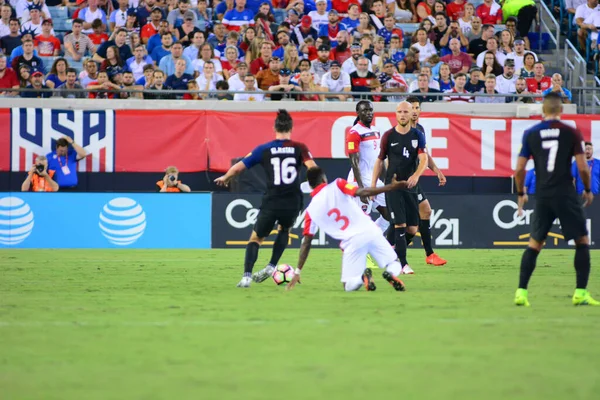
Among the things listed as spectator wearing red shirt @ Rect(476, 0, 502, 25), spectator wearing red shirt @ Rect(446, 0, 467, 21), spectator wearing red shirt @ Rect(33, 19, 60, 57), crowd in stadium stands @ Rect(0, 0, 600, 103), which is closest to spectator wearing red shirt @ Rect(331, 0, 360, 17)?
crowd in stadium stands @ Rect(0, 0, 600, 103)

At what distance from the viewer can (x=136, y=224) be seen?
21.0 metres

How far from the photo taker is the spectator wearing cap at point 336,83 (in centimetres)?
2258

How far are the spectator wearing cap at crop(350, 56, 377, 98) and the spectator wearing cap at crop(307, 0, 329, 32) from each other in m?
2.24

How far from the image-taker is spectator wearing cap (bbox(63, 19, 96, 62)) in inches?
898

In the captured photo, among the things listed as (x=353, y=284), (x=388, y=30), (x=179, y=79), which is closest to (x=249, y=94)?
(x=179, y=79)

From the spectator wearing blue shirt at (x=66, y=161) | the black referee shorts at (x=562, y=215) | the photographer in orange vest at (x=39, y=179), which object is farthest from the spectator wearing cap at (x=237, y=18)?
the black referee shorts at (x=562, y=215)

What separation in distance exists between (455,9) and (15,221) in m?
12.3

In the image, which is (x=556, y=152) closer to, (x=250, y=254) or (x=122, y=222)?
(x=250, y=254)

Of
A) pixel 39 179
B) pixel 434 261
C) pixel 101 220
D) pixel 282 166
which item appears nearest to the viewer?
pixel 282 166

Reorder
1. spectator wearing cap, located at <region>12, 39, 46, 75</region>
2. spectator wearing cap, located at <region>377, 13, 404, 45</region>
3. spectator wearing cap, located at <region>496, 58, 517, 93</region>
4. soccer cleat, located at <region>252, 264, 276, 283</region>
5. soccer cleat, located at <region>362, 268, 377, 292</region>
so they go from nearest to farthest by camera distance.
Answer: soccer cleat, located at <region>362, 268, 377, 292</region>, soccer cleat, located at <region>252, 264, 276, 283</region>, spectator wearing cap, located at <region>12, 39, 46, 75</region>, spectator wearing cap, located at <region>496, 58, 517, 93</region>, spectator wearing cap, located at <region>377, 13, 404, 45</region>

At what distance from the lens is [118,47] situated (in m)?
22.5

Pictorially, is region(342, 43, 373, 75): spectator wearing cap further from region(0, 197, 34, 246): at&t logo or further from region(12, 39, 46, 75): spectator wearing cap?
region(0, 197, 34, 246): at&t logo

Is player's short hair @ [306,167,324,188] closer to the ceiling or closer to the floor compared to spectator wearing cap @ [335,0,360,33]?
closer to the floor

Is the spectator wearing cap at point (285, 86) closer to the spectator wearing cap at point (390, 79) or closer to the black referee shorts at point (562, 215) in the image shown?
the spectator wearing cap at point (390, 79)
